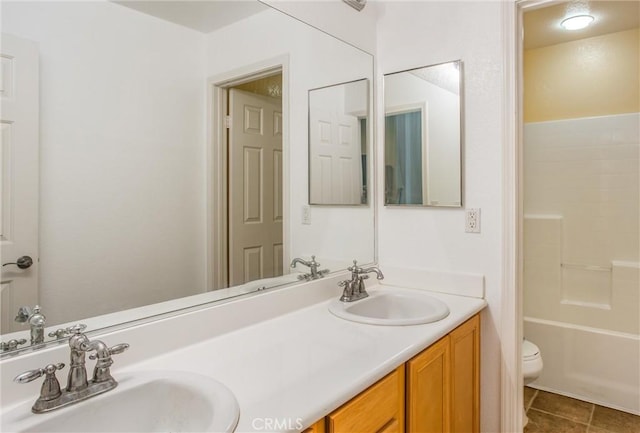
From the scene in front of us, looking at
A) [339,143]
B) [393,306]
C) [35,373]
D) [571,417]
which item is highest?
[339,143]

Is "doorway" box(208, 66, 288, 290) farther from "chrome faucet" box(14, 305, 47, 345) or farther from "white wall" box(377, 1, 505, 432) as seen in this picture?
"white wall" box(377, 1, 505, 432)

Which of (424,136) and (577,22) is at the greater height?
(577,22)

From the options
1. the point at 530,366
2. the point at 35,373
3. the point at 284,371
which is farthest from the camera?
the point at 530,366

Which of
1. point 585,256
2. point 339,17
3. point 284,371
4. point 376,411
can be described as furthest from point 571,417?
point 339,17

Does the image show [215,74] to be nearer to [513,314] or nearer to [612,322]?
[513,314]

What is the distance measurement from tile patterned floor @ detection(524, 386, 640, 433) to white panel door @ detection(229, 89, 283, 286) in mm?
1833

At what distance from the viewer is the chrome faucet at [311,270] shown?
1716 millimetres

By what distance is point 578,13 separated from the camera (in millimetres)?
2404

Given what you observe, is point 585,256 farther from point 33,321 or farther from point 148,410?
point 33,321

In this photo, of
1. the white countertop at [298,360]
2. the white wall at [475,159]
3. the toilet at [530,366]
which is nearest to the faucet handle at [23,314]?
the white countertop at [298,360]

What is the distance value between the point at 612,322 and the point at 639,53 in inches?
68.3

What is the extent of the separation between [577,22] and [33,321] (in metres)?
3.10

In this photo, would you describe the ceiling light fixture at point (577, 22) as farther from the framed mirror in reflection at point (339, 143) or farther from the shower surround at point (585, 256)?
the framed mirror in reflection at point (339, 143)

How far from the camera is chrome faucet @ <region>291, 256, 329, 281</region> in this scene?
5.63ft
